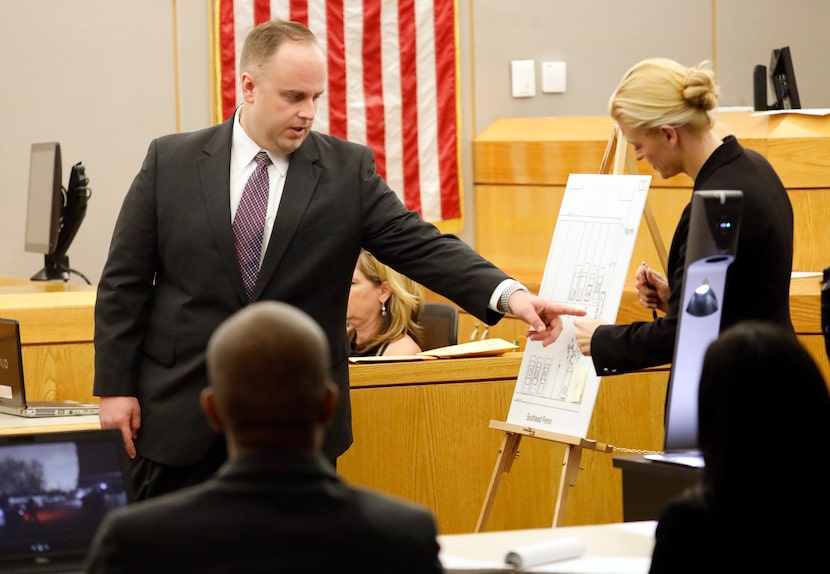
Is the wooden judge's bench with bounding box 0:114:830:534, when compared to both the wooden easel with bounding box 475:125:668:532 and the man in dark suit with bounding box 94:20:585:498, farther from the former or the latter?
the man in dark suit with bounding box 94:20:585:498

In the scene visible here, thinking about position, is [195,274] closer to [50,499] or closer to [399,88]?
[50,499]

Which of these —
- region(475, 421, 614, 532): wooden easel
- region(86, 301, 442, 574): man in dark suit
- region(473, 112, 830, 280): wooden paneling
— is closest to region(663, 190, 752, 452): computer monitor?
region(475, 421, 614, 532): wooden easel

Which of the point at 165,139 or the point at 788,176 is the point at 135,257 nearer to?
the point at 165,139

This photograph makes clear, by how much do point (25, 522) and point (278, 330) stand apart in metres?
1.17

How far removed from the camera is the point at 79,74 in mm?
6641

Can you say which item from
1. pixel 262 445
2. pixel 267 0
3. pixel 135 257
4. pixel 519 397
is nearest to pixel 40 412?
pixel 135 257

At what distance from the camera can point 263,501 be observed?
1489mm

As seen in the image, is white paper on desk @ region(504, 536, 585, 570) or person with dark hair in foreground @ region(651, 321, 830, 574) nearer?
person with dark hair in foreground @ region(651, 321, 830, 574)

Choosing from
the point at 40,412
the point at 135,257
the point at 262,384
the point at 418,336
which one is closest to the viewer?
the point at 262,384

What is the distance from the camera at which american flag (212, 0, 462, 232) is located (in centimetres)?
695

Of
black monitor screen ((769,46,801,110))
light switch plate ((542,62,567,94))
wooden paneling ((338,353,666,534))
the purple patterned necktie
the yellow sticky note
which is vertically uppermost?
light switch plate ((542,62,567,94))

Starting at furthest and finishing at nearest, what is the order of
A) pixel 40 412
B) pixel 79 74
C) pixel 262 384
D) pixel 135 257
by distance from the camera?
pixel 79 74, pixel 40 412, pixel 135 257, pixel 262 384

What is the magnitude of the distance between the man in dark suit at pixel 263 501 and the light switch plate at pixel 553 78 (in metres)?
5.81

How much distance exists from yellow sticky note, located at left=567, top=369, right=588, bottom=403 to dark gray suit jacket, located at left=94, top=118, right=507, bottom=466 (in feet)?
1.50
